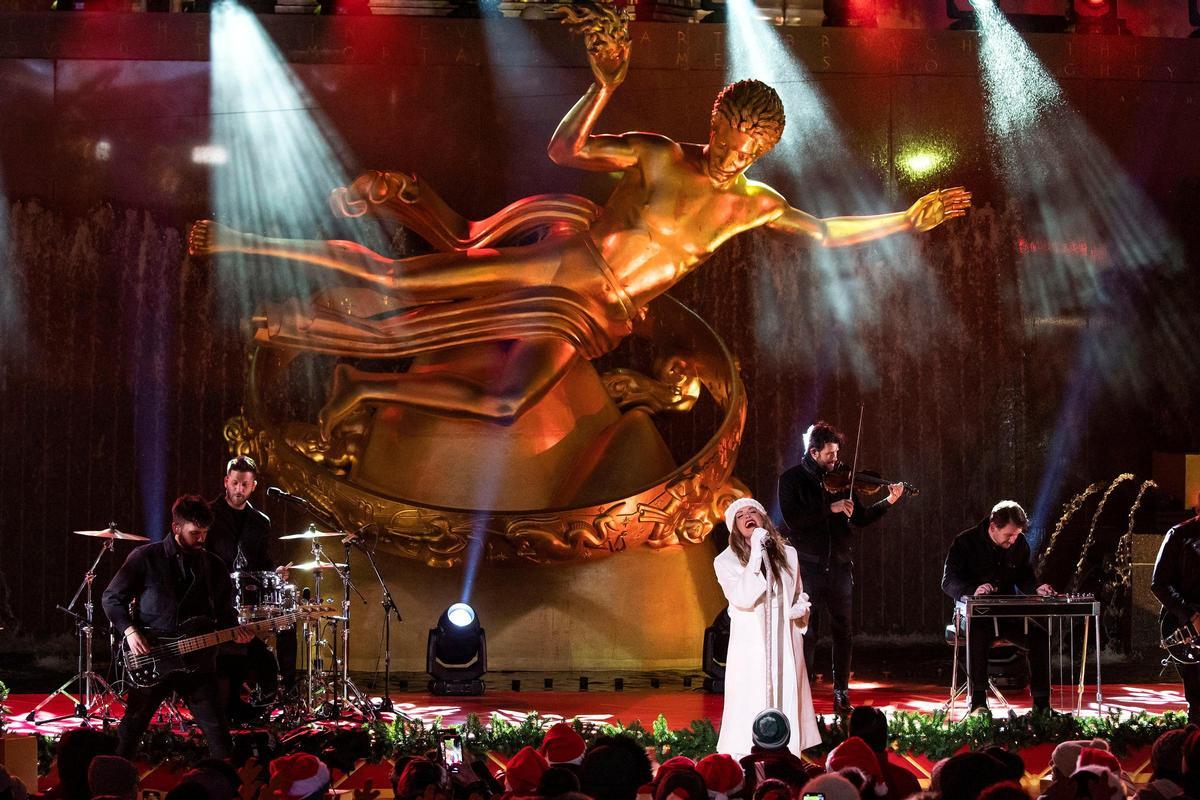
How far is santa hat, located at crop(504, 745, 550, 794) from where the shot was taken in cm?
519

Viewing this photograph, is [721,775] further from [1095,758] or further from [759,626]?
[759,626]

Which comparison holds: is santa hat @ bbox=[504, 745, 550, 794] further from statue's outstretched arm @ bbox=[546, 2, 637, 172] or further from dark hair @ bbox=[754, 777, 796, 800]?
statue's outstretched arm @ bbox=[546, 2, 637, 172]

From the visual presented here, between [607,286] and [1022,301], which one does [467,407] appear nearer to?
[607,286]

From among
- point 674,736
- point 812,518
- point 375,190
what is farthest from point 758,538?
point 375,190

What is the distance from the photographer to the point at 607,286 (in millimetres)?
12203

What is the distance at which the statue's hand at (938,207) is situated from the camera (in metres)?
12.6

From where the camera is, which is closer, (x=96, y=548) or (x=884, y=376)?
(x=96, y=548)

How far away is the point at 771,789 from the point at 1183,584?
4637 mm

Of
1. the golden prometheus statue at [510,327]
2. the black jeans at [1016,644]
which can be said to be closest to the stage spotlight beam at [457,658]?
the golden prometheus statue at [510,327]

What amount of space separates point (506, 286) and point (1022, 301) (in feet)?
14.1

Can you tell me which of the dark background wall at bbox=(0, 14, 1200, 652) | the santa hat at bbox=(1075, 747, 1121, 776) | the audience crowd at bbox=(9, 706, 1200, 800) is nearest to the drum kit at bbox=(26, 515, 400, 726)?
the audience crowd at bbox=(9, 706, 1200, 800)

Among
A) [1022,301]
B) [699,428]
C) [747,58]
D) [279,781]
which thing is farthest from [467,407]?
[279,781]

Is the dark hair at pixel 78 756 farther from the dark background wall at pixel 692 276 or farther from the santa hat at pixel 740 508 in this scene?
the dark background wall at pixel 692 276

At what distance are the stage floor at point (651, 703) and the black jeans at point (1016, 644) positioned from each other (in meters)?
0.26
